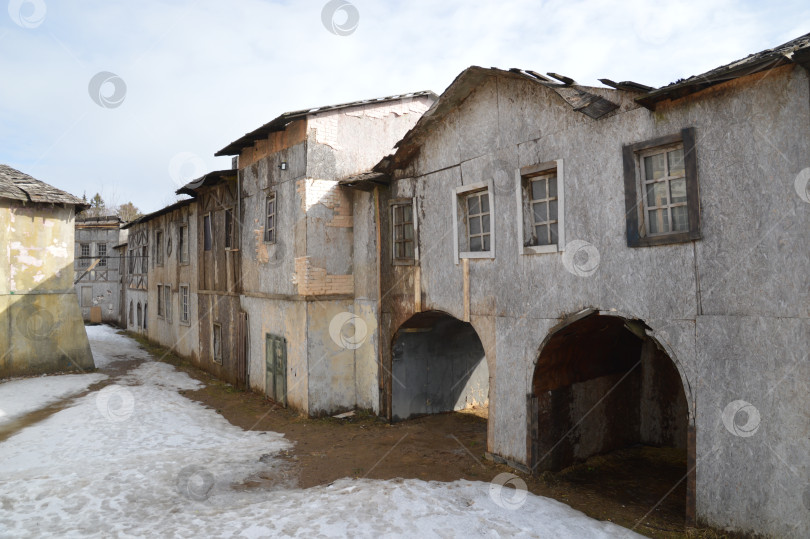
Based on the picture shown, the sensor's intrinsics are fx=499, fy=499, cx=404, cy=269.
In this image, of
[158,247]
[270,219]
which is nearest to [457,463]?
[270,219]

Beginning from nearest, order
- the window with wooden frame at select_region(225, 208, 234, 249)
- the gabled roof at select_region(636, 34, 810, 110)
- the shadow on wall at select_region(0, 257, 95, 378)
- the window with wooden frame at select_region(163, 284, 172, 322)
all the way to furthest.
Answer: the gabled roof at select_region(636, 34, 810, 110), the shadow on wall at select_region(0, 257, 95, 378), the window with wooden frame at select_region(225, 208, 234, 249), the window with wooden frame at select_region(163, 284, 172, 322)

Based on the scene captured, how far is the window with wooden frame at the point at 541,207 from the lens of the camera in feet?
26.4

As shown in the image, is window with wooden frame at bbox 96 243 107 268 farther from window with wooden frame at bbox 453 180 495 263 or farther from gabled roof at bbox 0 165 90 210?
window with wooden frame at bbox 453 180 495 263

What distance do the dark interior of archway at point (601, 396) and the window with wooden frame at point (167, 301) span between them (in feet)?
63.0

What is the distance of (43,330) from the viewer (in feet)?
55.0

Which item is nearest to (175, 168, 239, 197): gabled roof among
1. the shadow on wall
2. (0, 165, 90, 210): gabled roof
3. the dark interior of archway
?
(0, 165, 90, 210): gabled roof

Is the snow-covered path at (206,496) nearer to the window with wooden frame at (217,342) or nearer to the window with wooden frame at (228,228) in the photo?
the window with wooden frame at (217,342)

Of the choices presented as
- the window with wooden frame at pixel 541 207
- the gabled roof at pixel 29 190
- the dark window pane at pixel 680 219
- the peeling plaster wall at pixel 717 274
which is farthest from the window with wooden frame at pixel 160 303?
the dark window pane at pixel 680 219

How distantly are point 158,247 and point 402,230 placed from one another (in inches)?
705

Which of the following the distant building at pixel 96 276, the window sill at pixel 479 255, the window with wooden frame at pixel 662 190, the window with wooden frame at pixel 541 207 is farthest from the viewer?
the distant building at pixel 96 276

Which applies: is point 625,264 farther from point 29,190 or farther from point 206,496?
point 29,190

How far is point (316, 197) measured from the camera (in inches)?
497

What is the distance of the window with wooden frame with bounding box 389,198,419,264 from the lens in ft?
37.9

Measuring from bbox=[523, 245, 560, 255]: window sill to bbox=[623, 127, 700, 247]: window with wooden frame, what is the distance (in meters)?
1.27
